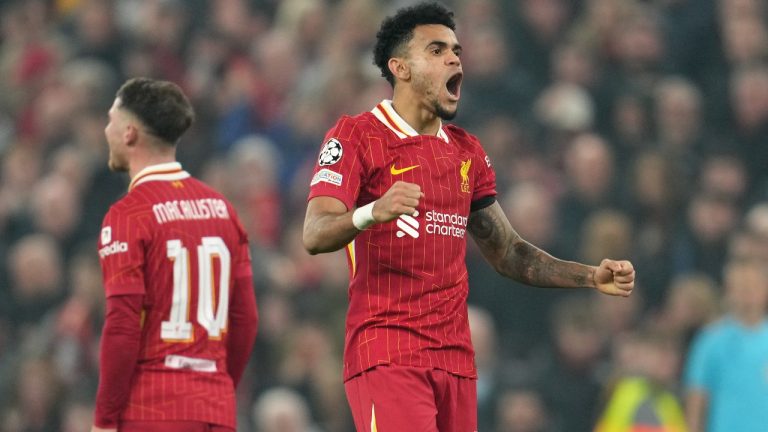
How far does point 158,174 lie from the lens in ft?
19.2

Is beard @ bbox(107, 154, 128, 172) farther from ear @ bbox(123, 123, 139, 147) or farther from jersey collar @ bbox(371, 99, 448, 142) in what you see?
jersey collar @ bbox(371, 99, 448, 142)

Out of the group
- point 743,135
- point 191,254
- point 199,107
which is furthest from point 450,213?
point 199,107

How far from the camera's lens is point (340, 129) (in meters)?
5.11

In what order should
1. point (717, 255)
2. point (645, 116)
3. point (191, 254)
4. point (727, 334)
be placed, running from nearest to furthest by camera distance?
1. point (191, 254)
2. point (727, 334)
3. point (717, 255)
4. point (645, 116)

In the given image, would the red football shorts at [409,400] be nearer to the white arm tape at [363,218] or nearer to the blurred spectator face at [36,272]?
the white arm tape at [363,218]

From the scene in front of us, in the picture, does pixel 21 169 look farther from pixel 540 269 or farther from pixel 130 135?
pixel 540 269

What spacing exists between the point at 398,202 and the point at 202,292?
1.53 meters

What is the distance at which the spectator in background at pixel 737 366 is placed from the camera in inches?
308

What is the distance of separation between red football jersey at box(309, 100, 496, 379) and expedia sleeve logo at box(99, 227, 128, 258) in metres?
0.96

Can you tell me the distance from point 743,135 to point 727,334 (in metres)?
2.67

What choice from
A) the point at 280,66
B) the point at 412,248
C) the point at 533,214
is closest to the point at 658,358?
the point at 533,214

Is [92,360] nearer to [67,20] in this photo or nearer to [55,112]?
[55,112]

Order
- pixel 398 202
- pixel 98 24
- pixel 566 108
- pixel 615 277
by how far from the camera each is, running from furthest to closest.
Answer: pixel 98 24 < pixel 566 108 < pixel 615 277 < pixel 398 202

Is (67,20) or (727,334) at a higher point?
(67,20)
